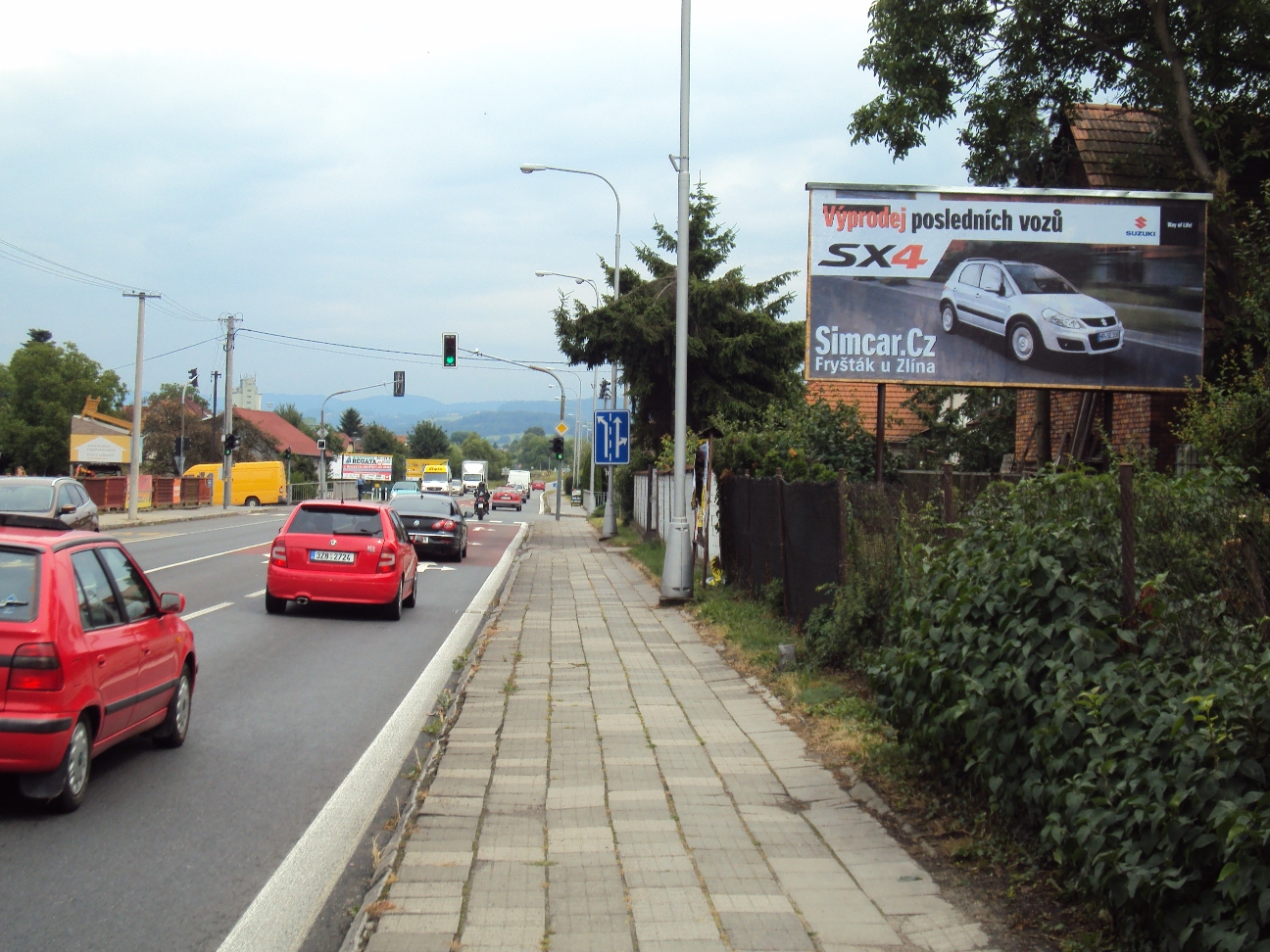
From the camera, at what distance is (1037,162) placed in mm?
18156

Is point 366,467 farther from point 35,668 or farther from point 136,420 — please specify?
point 35,668

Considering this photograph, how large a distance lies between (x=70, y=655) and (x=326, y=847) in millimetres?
1604

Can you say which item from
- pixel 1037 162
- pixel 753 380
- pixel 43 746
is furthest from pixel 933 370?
pixel 753 380

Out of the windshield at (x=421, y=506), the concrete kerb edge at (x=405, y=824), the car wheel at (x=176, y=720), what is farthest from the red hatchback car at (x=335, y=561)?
the windshield at (x=421, y=506)

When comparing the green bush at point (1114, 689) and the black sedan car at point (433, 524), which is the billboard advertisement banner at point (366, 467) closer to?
the black sedan car at point (433, 524)

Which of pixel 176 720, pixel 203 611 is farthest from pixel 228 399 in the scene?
pixel 176 720

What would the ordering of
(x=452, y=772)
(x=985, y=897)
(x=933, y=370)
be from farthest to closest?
(x=933, y=370) → (x=452, y=772) → (x=985, y=897)

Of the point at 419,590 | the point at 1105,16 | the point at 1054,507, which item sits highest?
the point at 1105,16

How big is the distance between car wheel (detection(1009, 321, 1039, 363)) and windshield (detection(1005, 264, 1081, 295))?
44cm

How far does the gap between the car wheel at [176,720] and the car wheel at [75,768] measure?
49.9 inches

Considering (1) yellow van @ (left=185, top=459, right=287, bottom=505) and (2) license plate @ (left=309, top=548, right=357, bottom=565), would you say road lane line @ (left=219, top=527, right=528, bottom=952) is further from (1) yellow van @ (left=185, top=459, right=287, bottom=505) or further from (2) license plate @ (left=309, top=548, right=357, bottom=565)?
(1) yellow van @ (left=185, top=459, right=287, bottom=505)

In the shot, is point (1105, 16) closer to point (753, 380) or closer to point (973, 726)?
point (973, 726)

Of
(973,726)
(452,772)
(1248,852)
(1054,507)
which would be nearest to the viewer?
(1248,852)

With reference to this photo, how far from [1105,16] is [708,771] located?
44.4ft
